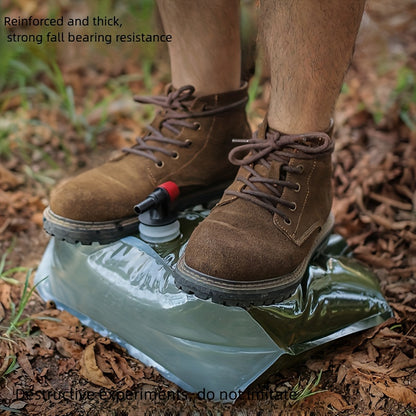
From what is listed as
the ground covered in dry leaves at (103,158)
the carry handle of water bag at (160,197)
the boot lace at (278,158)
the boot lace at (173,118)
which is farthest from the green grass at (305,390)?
the boot lace at (173,118)

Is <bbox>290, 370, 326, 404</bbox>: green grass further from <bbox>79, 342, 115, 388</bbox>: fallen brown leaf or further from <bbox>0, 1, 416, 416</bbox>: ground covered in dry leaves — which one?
<bbox>79, 342, 115, 388</bbox>: fallen brown leaf

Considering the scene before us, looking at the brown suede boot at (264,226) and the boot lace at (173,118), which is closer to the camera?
the brown suede boot at (264,226)

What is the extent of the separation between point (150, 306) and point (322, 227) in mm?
514

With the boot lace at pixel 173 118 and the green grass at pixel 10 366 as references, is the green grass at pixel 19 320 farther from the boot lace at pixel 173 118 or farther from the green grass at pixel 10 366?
the boot lace at pixel 173 118

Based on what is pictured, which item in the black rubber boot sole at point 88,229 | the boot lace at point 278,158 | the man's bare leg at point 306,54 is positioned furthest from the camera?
the black rubber boot sole at point 88,229

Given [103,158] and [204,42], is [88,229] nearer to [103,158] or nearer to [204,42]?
[204,42]

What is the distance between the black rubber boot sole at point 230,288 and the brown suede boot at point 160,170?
293 millimetres

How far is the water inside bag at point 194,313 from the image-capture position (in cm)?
125

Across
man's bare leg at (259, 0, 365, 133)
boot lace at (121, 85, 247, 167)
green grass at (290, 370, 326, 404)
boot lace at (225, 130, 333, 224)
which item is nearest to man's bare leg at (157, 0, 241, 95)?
boot lace at (121, 85, 247, 167)

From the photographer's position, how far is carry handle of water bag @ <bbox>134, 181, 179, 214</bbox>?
4.34 feet

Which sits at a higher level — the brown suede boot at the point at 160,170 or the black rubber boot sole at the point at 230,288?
the brown suede boot at the point at 160,170

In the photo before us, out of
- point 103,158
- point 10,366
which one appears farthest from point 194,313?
point 103,158

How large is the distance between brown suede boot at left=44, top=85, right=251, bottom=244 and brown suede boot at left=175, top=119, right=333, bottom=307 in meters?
0.16

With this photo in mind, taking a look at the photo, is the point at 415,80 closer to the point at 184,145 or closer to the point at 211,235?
the point at 184,145
